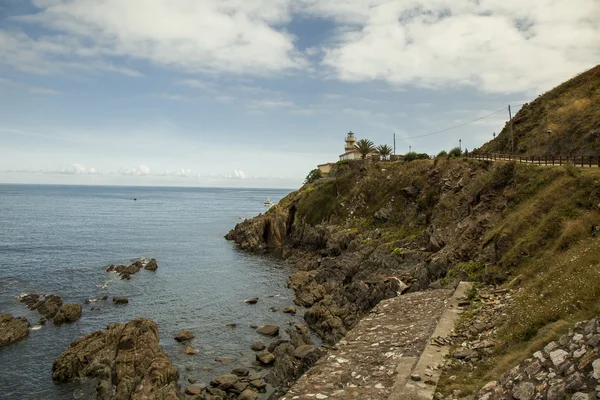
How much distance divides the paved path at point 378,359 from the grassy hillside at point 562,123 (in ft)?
120

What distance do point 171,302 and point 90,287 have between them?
13.8 meters

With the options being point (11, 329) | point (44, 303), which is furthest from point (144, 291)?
point (11, 329)

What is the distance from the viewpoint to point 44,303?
4081 cm

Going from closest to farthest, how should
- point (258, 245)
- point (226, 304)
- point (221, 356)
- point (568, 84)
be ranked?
point (221, 356) → point (226, 304) → point (568, 84) → point (258, 245)

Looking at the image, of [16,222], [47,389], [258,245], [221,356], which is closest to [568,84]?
[258,245]

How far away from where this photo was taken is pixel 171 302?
43781 mm

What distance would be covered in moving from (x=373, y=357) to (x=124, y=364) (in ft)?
63.1

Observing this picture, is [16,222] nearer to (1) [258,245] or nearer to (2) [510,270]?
(1) [258,245]

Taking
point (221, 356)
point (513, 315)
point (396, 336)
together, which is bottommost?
point (221, 356)

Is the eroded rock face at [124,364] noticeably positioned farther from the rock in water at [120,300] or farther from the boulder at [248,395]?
the rock in water at [120,300]

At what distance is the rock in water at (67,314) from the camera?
121 ft

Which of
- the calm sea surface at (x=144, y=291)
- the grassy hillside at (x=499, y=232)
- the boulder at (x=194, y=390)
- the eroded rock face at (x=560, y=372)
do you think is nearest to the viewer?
the eroded rock face at (x=560, y=372)

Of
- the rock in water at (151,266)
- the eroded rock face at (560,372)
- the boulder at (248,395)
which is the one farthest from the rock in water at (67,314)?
the eroded rock face at (560,372)

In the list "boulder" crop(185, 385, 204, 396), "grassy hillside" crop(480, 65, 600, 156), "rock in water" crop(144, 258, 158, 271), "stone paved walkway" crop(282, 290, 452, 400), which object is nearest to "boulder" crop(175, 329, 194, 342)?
"boulder" crop(185, 385, 204, 396)
